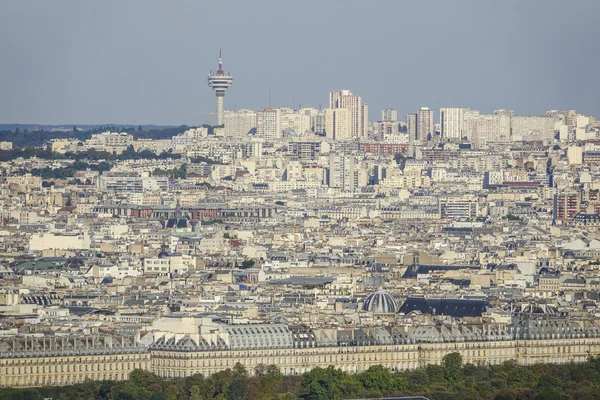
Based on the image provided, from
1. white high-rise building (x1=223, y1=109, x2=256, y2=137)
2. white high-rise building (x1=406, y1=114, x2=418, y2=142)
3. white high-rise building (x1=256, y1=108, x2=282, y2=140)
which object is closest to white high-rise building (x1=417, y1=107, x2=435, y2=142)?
white high-rise building (x1=406, y1=114, x2=418, y2=142)

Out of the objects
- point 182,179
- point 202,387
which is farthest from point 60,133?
point 202,387

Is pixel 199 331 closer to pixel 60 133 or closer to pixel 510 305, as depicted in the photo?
pixel 510 305

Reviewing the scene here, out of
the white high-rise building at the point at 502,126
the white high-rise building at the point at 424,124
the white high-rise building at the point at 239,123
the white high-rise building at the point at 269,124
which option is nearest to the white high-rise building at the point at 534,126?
the white high-rise building at the point at 502,126

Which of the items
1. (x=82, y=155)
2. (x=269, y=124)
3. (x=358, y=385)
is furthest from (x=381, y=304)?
(x=269, y=124)

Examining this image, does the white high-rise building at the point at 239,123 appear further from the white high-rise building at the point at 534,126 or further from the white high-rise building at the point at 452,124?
the white high-rise building at the point at 534,126

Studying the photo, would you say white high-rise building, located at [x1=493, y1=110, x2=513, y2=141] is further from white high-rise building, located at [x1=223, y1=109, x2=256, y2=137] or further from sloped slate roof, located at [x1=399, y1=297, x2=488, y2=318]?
sloped slate roof, located at [x1=399, y1=297, x2=488, y2=318]

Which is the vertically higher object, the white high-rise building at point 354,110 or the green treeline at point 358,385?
the white high-rise building at point 354,110
